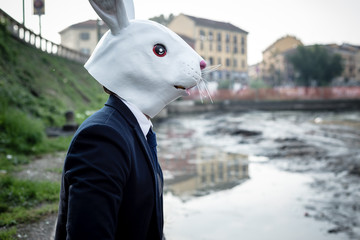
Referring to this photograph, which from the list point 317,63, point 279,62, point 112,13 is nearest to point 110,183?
point 112,13

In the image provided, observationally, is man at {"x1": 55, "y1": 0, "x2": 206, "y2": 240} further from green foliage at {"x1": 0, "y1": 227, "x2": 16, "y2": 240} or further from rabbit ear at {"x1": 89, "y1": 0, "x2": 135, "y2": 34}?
green foliage at {"x1": 0, "y1": 227, "x2": 16, "y2": 240}

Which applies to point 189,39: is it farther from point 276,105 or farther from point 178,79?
point 178,79

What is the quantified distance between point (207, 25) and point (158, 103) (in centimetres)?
5484

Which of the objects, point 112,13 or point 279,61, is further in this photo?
point 279,61

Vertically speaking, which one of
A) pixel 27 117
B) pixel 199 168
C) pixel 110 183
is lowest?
pixel 199 168

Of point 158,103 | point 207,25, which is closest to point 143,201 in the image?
point 158,103

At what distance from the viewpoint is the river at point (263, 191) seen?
13.4 ft

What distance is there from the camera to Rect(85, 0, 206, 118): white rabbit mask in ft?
4.70

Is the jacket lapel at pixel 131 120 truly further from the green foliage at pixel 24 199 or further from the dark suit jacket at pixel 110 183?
the green foliage at pixel 24 199

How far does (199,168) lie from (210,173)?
1.80 feet

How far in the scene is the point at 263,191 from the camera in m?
5.75

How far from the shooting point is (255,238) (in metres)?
3.85

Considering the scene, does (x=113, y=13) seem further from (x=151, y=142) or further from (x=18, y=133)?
(x=18, y=133)

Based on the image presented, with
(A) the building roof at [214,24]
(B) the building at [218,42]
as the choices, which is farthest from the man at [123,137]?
(A) the building roof at [214,24]
